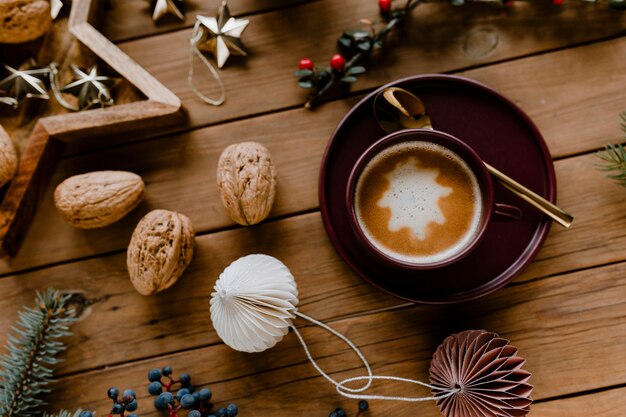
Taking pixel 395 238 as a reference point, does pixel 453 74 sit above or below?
above

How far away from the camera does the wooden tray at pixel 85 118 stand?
0.95 m

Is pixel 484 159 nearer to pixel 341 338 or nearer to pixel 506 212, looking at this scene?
pixel 506 212

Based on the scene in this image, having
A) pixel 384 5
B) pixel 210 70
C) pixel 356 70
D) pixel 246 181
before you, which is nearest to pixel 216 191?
pixel 246 181

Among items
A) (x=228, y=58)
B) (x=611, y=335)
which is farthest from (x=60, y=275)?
(x=611, y=335)

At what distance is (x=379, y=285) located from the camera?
93cm

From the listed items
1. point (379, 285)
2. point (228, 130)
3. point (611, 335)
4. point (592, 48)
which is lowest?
point (611, 335)

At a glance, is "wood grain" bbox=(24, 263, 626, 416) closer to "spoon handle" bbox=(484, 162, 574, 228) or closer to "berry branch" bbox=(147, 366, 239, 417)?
"berry branch" bbox=(147, 366, 239, 417)

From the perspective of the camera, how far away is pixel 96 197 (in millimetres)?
947

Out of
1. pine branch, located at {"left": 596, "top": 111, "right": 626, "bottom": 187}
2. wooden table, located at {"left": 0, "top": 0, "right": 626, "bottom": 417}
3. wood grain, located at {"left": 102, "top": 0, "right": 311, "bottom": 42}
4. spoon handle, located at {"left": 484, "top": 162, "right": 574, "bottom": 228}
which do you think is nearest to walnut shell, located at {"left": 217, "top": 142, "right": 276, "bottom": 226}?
wooden table, located at {"left": 0, "top": 0, "right": 626, "bottom": 417}

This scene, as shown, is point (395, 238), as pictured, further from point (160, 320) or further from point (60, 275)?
point (60, 275)

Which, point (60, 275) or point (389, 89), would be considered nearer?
point (389, 89)

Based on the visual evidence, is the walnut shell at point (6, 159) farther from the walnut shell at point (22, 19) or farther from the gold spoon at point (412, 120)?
the gold spoon at point (412, 120)

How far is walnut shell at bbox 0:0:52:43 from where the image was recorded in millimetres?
975

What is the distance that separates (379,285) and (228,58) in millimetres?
512
